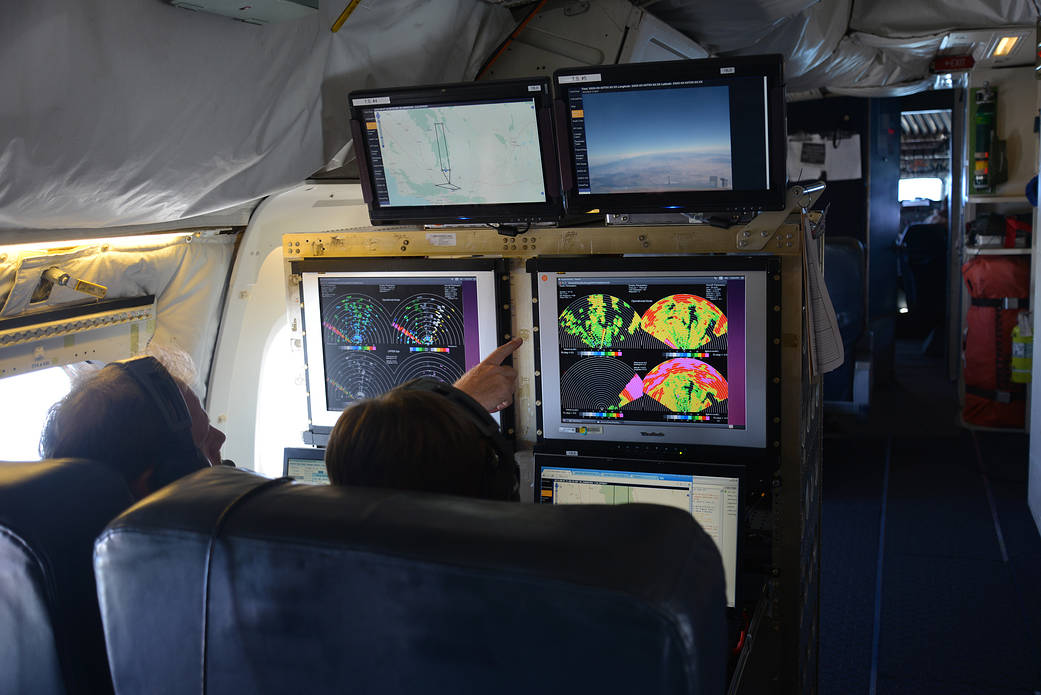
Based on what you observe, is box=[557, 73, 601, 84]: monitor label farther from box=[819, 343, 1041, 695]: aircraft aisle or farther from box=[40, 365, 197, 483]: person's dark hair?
box=[819, 343, 1041, 695]: aircraft aisle

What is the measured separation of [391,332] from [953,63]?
4.72m

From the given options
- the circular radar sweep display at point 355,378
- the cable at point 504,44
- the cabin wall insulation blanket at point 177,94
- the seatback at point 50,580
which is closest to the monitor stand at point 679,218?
the circular radar sweep display at point 355,378

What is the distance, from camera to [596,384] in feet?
7.23

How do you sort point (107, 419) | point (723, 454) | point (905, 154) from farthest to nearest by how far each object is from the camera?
point (905, 154) → point (723, 454) → point (107, 419)

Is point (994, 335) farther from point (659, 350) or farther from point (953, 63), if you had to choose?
point (659, 350)

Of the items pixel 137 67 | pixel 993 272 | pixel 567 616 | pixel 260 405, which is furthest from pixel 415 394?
pixel 993 272

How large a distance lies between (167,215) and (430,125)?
737 millimetres

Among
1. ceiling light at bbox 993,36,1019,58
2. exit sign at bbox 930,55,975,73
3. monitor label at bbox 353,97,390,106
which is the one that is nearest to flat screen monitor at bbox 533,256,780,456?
monitor label at bbox 353,97,390,106

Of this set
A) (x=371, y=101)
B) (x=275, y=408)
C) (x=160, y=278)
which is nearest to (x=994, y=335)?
(x=275, y=408)

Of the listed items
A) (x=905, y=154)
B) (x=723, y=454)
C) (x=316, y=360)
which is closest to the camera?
(x=723, y=454)

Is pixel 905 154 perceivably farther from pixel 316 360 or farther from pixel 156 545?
pixel 156 545

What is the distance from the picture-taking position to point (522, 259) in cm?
229

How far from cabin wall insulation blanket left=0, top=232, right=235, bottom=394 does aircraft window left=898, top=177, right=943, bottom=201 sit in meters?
9.41

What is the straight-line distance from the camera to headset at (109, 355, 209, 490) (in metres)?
1.56
